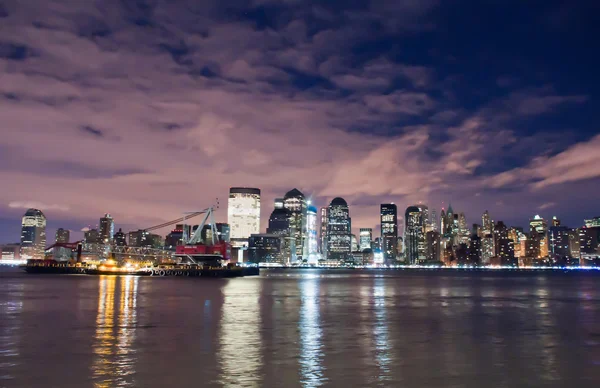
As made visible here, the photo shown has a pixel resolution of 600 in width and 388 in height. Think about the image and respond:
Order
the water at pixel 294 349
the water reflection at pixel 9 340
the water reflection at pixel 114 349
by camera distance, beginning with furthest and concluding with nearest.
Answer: the water reflection at pixel 9 340 < the water at pixel 294 349 < the water reflection at pixel 114 349

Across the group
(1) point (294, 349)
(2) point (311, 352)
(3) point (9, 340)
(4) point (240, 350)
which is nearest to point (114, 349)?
(4) point (240, 350)

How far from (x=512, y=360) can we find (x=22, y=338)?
1223 inches

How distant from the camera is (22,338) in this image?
3616 centimetres

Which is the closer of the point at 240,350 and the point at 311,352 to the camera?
the point at 311,352

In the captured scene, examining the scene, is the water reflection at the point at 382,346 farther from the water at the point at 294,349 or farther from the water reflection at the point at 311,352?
the water reflection at the point at 311,352

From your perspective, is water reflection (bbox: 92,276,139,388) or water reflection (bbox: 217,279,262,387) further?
water reflection (bbox: 217,279,262,387)

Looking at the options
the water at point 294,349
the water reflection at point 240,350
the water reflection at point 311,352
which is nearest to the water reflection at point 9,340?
the water at point 294,349

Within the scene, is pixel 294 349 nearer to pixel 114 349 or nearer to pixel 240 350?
pixel 240 350

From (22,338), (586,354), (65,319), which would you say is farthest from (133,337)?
(586,354)

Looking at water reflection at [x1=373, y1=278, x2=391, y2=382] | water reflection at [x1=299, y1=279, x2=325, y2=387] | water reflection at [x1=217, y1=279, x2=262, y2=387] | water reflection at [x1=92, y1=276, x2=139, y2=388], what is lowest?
water reflection at [x1=373, y1=278, x2=391, y2=382]

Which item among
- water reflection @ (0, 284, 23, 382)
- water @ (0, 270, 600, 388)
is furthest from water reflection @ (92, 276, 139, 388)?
water reflection @ (0, 284, 23, 382)

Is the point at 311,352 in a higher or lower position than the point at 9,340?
lower

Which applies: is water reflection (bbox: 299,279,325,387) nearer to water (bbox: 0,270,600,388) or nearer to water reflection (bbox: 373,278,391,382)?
water (bbox: 0,270,600,388)

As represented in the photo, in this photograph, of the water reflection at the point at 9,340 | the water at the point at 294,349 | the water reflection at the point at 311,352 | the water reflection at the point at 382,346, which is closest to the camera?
the water reflection at the point at 311,352
